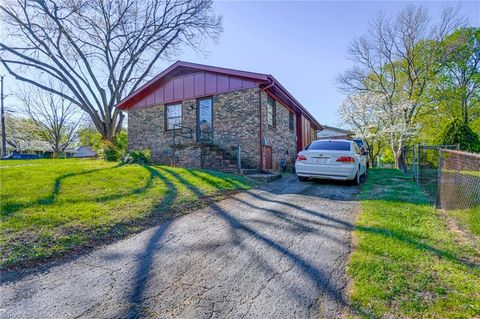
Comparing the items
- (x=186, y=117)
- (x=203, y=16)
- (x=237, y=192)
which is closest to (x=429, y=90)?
(x=203, y=16)

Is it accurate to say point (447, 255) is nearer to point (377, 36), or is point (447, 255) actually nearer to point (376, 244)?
point (376, 244)

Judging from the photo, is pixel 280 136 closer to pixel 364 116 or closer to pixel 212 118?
pixel 212 118

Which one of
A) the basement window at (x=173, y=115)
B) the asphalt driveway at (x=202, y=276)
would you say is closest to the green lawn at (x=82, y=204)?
the asphalt driveway at (x=202, y=276)

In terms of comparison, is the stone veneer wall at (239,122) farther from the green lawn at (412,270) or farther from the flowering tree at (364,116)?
the flowering tree at (364,116)

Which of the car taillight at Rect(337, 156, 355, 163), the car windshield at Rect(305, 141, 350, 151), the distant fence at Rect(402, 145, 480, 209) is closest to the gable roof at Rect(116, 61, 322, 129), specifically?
the car windshield at Rect(305, 141, 350, 151)

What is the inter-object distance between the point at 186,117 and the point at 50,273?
10.4 m

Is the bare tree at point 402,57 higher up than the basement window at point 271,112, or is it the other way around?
the bare tree at point 402,57

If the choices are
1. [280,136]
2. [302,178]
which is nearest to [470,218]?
[302,178]

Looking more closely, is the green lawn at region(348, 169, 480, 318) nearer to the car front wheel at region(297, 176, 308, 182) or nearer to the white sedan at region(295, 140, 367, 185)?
the white sedan at region(295, 140, 367, 185)

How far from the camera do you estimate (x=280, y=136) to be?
12992 millimetres

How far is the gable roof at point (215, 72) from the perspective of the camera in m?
10.3

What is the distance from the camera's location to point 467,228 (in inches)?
141

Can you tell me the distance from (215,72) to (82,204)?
8478 millimetres

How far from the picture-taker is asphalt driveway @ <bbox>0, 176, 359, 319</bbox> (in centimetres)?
198
